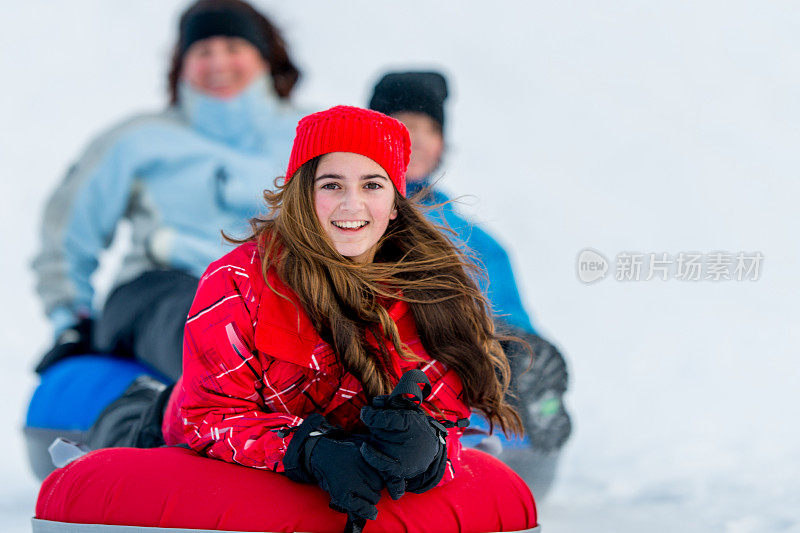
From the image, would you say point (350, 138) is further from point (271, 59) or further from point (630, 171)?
point (630, 171)

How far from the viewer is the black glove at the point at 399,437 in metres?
0.99

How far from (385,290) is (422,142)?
0.62 m

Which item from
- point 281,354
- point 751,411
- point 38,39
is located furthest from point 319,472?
point 38,39

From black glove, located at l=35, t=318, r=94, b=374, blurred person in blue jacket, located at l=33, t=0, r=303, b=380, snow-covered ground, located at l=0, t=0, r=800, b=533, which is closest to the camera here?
black glove, located at l=35, t=318, r=94, b=374

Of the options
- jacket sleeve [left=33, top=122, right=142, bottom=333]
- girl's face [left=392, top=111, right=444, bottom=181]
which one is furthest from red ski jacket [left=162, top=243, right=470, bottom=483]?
jacket sleeve [left=33, top=122, right=142, bottom=333]

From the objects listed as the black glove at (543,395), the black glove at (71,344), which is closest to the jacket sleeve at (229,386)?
the black glove at (543,395)

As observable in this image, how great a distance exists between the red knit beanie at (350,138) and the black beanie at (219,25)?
4.32 ft

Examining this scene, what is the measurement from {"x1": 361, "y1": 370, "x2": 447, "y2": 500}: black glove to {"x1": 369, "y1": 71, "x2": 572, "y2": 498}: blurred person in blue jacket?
0.65m

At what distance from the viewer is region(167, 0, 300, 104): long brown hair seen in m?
2.53

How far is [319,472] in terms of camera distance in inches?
40.6

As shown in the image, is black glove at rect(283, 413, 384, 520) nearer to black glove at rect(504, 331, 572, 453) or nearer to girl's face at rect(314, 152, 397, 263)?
girl's face at rect(314, 152, 397, 263)

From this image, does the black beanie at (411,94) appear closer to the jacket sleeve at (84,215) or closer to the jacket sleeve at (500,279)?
the jacket sleeve at (500,279)

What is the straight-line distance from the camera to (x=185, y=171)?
98.9 inches

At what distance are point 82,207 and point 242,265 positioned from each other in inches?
58.1
